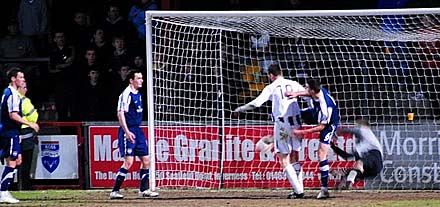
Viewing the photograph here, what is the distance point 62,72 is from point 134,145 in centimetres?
412

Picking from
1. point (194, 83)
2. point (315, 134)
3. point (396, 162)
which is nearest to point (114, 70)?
point (194, 83)

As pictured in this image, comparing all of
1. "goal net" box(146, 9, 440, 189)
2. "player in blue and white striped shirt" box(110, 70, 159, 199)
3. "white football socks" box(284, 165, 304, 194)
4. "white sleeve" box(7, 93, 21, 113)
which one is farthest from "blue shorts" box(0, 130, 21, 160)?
"white football socks" box(284, 165, 304, 194)

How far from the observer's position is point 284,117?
18.1 metres

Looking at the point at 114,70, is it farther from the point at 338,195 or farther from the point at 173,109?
the point at 338,195

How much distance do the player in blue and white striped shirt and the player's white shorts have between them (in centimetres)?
202

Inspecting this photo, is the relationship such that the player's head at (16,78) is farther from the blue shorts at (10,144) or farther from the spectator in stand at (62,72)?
the spectator in stand at (62,72)

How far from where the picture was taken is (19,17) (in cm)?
2319

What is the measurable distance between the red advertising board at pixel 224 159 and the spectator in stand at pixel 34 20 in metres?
4.54

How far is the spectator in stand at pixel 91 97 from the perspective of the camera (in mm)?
21500

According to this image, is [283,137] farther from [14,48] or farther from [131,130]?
[14,48]

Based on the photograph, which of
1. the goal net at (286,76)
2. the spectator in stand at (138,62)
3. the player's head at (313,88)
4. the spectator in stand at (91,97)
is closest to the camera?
the player's head at (313,88)

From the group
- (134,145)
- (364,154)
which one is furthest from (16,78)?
(364,154)

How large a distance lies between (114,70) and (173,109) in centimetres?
212

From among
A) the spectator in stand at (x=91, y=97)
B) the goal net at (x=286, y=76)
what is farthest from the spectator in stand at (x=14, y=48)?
the goal net at (x=286, y=76)
